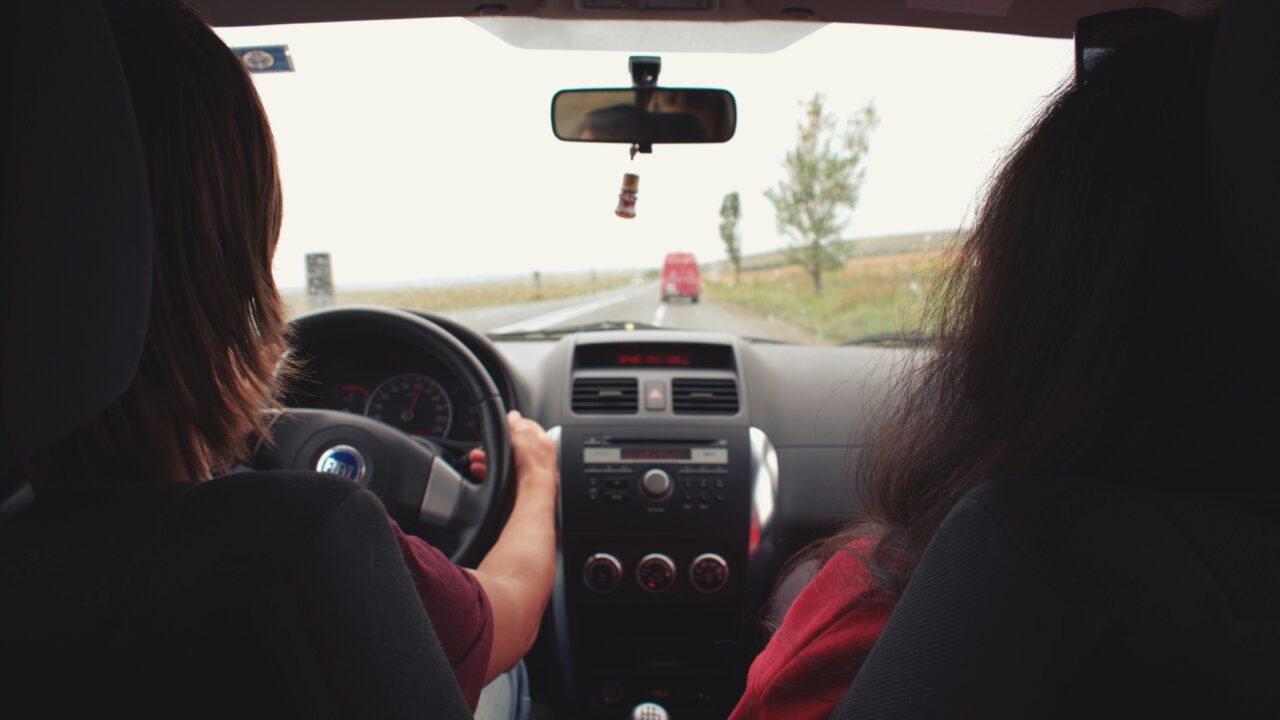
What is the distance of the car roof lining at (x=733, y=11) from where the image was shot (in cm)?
241

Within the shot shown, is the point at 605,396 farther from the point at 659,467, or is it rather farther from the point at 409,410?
the point at 409,410

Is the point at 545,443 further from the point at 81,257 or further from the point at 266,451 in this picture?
the point at 81,257

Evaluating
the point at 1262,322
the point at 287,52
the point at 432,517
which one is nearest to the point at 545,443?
the point at 432,517

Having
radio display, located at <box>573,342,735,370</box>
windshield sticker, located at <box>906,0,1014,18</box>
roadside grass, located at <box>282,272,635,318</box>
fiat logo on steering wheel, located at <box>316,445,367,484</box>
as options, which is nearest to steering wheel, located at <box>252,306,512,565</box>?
fiat logo on steering wheel, located at <box>316,445,367,484</box>

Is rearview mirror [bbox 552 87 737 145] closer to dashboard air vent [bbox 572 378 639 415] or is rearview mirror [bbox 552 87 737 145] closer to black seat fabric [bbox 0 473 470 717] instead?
dashboard air vent [bbox 572 378 639 415]

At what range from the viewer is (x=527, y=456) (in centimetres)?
274

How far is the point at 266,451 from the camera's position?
2.58 metres

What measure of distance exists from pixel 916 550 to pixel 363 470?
6.02 ft

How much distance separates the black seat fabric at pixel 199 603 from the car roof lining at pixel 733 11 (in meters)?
1.89

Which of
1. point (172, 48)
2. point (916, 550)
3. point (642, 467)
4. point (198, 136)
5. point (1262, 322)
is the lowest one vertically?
point (642, 467)

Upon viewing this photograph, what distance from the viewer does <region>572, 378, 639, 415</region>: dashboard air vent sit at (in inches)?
134

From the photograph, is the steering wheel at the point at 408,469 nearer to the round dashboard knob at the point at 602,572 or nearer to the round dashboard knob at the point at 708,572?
the round dashboard knob at the point at 602,572

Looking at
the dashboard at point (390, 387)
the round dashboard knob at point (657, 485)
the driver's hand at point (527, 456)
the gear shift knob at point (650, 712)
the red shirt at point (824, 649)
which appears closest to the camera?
the red shirt at point (824, 649)

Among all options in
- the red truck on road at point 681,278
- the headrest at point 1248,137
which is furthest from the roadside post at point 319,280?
the headrest at point 1248,137
